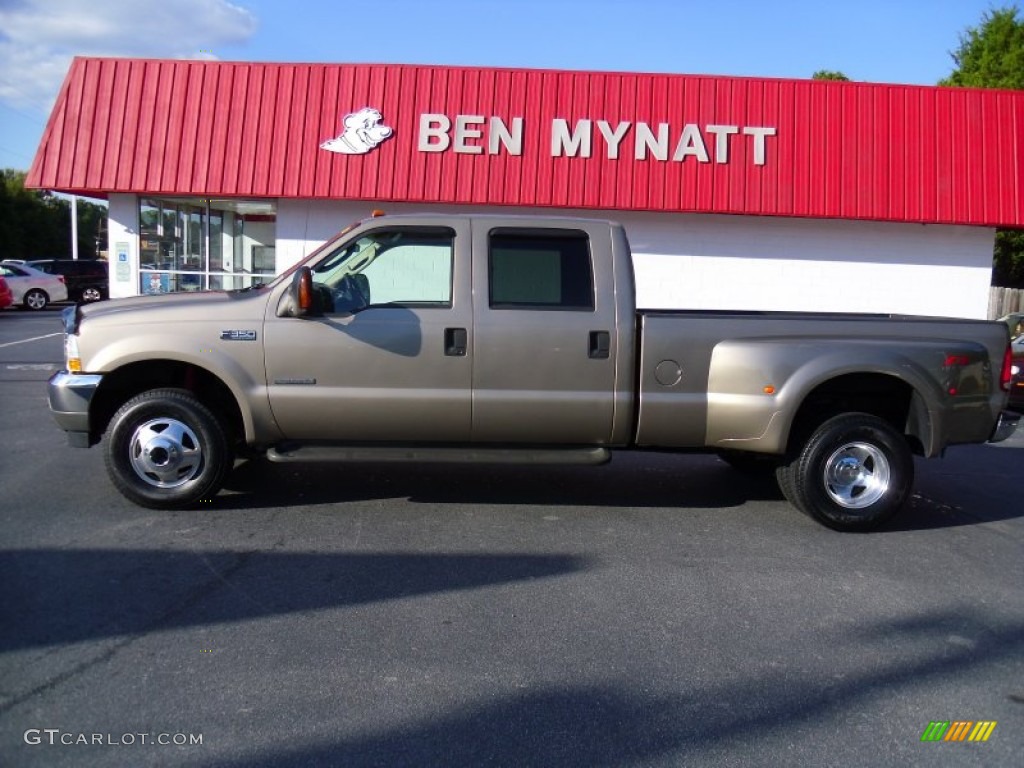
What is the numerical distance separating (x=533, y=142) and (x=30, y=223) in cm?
3984

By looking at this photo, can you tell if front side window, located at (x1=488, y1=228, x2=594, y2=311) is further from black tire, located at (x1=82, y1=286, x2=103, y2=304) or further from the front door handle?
black tire, located at (x1=82, y1=286, x2=103, y2=304)

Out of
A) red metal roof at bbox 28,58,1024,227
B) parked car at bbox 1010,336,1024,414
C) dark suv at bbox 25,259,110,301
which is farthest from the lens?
dark suv at bbox 25,259,110,301

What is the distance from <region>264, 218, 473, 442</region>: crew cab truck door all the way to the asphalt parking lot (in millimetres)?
691

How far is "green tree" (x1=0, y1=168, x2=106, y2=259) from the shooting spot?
1676 inches

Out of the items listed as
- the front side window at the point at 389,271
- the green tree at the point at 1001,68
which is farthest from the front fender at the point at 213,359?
the green tree at the point at 1001,68

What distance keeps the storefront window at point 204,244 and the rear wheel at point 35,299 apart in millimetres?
14716

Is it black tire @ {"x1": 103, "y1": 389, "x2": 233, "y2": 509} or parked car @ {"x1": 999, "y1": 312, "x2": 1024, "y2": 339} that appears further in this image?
parked car @ {"x1": 999, "y1": 312, "x2": 1024, "y2": 339}

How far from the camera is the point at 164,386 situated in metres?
6.50

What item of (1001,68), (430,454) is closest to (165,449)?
(430,454)

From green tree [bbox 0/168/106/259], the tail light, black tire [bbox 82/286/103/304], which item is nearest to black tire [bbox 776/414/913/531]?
the tail light

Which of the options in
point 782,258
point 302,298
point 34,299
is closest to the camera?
point 302,298

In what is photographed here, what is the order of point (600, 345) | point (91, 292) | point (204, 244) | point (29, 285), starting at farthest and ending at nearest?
point (91, 292)
point (29, 285)
point (204, 244)
point (600, 345)

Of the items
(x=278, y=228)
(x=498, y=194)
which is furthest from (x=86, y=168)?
(x=498, y=194)

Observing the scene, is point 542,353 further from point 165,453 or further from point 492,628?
point 165,453
